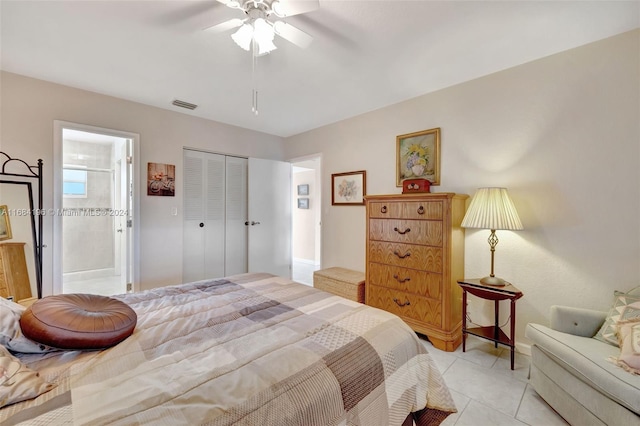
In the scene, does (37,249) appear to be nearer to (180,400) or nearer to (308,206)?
(180,400)

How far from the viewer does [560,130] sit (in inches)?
83.4

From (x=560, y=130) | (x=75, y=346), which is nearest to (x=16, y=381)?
(x=75, y=346)

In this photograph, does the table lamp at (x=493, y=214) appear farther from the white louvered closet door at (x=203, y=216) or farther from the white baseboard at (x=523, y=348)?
the white louvered closet door at (x=203, y=216)

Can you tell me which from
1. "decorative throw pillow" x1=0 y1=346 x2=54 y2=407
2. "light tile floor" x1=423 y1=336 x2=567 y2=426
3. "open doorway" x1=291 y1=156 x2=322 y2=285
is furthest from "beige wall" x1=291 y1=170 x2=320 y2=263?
"decorative throw pillow" x1=0 y1=346 x2=54 y2=407

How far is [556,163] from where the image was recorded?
84.1 inches

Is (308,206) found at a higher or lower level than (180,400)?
higher

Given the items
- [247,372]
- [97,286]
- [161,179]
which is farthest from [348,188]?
[97,286]

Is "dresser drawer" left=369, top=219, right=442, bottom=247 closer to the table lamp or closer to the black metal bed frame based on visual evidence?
the table lamp

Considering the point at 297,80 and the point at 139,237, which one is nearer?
the point at 297,80

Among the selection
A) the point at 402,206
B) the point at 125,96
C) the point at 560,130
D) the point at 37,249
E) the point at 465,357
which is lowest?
the point at 465,357

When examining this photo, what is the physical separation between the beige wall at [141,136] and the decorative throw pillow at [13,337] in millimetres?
2064

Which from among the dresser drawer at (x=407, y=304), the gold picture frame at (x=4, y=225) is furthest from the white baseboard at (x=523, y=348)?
the gold picture frame at (x=4, y=225)

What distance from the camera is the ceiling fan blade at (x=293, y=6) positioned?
1.43m

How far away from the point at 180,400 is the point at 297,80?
2.58 metres
